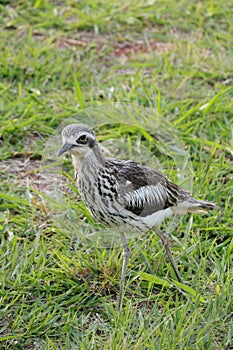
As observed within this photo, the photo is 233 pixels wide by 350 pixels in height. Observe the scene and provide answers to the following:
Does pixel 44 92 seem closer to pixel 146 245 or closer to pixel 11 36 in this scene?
pixel 11 36

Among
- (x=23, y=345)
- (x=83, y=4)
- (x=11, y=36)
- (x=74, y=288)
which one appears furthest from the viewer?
(x=83, y=4)

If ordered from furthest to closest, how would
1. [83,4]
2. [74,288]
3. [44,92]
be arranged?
[83,4], [44,92], [74,288]

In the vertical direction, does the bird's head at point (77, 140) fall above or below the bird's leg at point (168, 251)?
above

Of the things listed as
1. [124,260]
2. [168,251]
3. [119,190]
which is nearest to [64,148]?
[119,190]

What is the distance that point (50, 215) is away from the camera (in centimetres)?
447

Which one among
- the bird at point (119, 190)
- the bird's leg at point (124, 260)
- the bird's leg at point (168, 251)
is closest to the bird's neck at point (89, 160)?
the bird at point (119, 190)

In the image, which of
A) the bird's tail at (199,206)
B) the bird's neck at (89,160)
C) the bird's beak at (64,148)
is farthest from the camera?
the bird's tail at (199,206)

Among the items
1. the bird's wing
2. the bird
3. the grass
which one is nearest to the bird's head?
the bird

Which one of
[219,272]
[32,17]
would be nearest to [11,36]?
[32,17]

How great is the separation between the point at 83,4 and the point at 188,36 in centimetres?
101

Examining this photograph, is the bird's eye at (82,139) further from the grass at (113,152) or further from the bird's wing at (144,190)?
the grass at (113,152)

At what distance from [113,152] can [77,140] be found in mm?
1236

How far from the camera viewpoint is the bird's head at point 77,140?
3.55 metres

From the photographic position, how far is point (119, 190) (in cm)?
373
